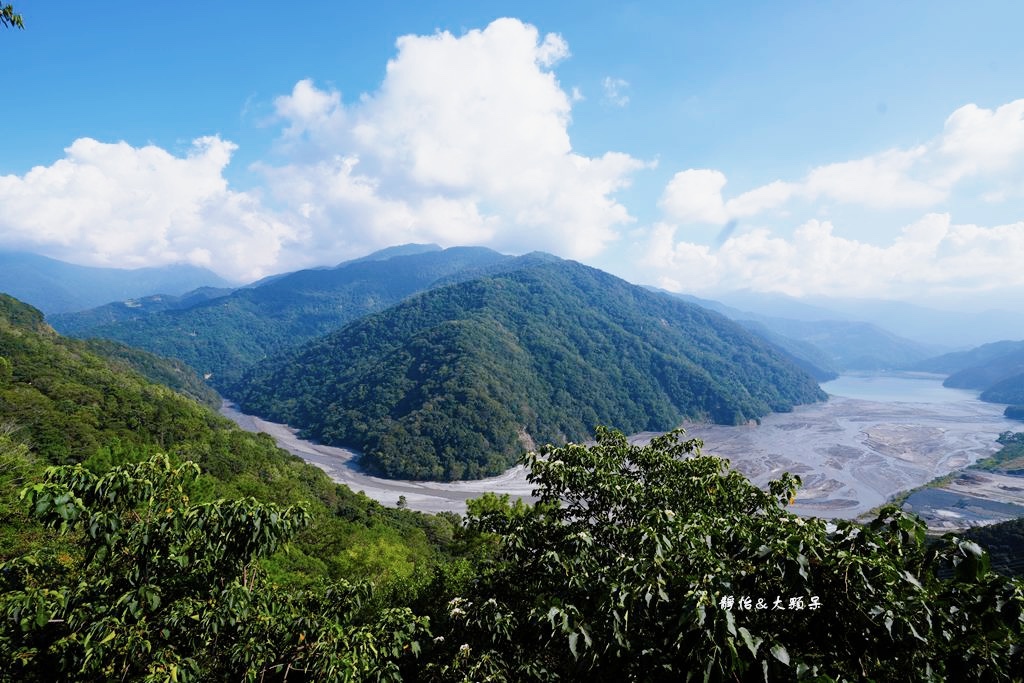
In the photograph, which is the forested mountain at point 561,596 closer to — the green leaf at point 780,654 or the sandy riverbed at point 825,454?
the green leaf at point 780,654

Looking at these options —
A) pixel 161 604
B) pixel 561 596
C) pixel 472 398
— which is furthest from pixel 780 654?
pixel 472 398

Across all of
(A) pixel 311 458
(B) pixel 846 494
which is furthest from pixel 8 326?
(B) pixel 846 494

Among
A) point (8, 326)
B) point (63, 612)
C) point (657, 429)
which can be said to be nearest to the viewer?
point (63, 612)

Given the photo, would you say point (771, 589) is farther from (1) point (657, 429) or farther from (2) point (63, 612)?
(1) point (657, 429)

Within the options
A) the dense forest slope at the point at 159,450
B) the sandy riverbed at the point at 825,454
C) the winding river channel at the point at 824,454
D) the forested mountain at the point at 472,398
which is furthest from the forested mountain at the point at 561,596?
the forested mountain at the point at 472,398
